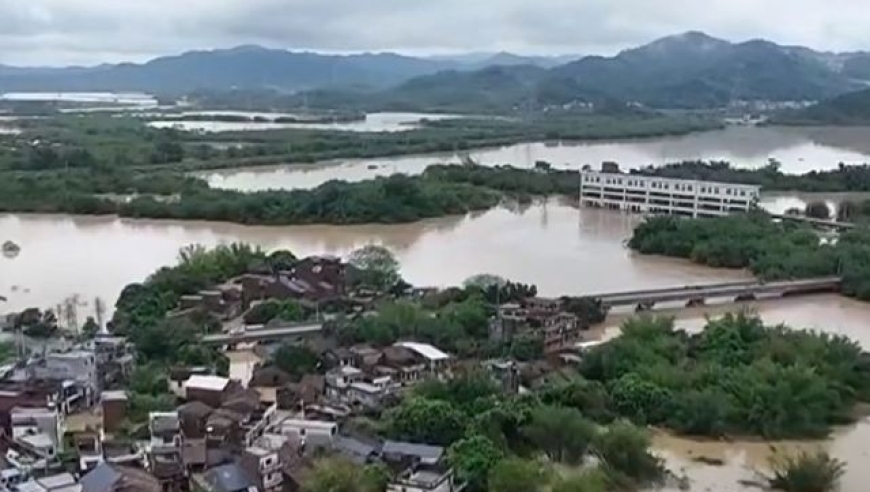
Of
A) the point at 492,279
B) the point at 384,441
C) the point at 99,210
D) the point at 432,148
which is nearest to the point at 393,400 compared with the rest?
the point at 384,441

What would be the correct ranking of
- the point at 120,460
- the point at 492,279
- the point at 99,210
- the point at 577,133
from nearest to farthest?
the point at 120,460 → the point at 492,279 → the point at 99,210 → the point at 577,133

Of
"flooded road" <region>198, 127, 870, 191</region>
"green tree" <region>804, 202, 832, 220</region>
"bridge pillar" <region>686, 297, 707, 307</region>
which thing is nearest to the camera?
"bridge pillar" <region>686, 297, 707, 307</region>

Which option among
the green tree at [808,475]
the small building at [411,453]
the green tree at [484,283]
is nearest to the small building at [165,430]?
→ the small building at [411,453]

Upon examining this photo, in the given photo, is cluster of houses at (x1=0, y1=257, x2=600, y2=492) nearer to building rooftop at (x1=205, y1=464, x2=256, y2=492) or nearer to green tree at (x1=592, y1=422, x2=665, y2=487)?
building rooftop at (x1=205, y1=464, x2=256, y2=492)

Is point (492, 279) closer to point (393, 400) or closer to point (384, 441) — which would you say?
point (393, 400)

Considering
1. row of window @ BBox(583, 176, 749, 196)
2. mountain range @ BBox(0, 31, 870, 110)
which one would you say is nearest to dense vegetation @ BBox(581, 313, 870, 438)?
row of window @ BBox(583, 176, 749, 196)
